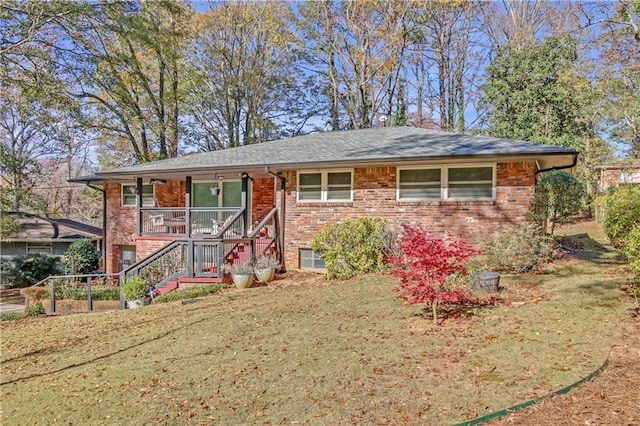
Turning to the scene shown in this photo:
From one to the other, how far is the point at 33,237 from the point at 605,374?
74.1 feet

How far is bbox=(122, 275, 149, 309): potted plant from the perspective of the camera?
10.6 meters

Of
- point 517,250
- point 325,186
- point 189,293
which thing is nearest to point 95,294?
point 189,293

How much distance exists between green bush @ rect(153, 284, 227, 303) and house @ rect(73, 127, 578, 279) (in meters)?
0.63

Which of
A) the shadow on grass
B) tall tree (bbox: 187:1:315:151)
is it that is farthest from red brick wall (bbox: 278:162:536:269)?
tall tree (bbox: 187:1:315:151)

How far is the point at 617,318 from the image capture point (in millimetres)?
5414

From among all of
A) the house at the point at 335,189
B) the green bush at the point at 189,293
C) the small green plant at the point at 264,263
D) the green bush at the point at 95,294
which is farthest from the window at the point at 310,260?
the green bush at the point at 95,294

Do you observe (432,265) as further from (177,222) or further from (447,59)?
(447,59)

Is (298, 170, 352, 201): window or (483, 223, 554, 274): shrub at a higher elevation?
(298, 170, 352, 201): window

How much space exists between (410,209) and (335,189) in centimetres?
229

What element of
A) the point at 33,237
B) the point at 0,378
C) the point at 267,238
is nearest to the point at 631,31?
the point at 267,238

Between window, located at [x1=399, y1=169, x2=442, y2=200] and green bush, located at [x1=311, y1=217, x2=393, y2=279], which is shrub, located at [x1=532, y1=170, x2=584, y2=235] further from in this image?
green bush, located at [x1=311, y1=217, x2=393, y2=279]

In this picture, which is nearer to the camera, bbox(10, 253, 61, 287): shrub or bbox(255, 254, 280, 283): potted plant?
bbox(255, 254, 280, 283): potted plant

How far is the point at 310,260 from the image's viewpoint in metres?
12.1

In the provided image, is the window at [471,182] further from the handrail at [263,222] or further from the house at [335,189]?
the handrail at [263,222]
